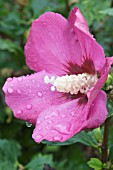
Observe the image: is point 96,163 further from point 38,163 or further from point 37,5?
point 37,5

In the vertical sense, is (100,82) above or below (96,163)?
above

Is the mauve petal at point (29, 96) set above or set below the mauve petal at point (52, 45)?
below

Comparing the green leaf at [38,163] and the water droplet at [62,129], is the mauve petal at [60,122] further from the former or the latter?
the green leaf at [38,163]

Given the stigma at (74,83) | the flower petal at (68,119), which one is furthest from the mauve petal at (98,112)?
the stigma at (74,83)

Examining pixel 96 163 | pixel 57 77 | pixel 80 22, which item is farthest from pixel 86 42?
pixel 96 163

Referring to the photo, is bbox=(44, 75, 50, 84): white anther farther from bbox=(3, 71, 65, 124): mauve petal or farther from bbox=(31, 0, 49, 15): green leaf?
bbox=(31, 0, 49, 15): green leaf

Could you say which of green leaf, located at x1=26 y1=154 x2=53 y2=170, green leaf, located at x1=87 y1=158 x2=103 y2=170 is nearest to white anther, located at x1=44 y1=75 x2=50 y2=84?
green leaf, located at x1=87 y1=158 x2=103 y2=170

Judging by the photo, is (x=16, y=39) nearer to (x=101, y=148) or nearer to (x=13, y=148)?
(x=13, y=148)


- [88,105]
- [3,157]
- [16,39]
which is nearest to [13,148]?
[3,157]
